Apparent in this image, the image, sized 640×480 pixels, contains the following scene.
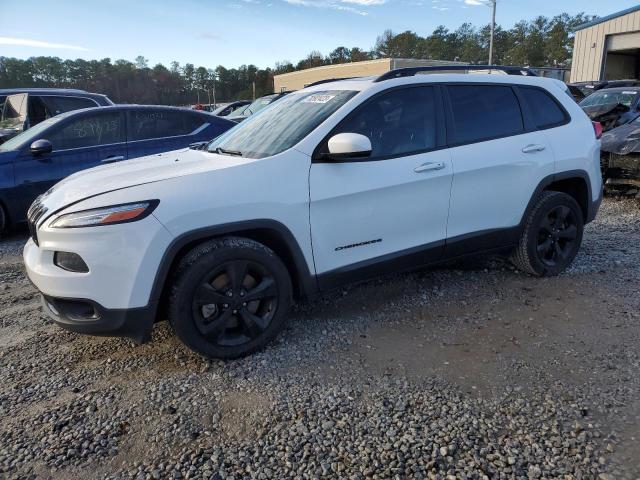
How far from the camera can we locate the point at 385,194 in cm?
329

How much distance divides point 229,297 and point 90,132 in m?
4.49

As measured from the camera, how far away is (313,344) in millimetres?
3275

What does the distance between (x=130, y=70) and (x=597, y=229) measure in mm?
71126

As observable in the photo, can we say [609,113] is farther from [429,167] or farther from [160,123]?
Answer: [160,123]

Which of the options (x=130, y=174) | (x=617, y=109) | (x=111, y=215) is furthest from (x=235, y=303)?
(x=617, y=109)

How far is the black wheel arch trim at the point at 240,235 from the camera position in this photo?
272cm

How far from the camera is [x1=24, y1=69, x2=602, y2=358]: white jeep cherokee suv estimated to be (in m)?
2.70

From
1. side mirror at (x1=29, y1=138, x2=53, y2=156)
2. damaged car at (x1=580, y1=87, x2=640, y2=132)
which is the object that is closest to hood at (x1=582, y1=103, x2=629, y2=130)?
damaged car at (x1=580, y1=87, x2=640, y2=132)

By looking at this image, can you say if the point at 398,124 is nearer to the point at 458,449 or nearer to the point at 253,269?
the point at 253,269

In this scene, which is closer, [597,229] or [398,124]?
[398,124]

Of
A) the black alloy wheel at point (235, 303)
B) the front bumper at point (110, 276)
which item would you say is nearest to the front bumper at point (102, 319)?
the front bumper at point (110, 276)

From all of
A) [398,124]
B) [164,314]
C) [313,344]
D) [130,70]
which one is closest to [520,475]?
[313,344]

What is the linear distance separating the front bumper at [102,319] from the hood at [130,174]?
1.98ft

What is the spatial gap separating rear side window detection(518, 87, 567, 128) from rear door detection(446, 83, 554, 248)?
12cm
